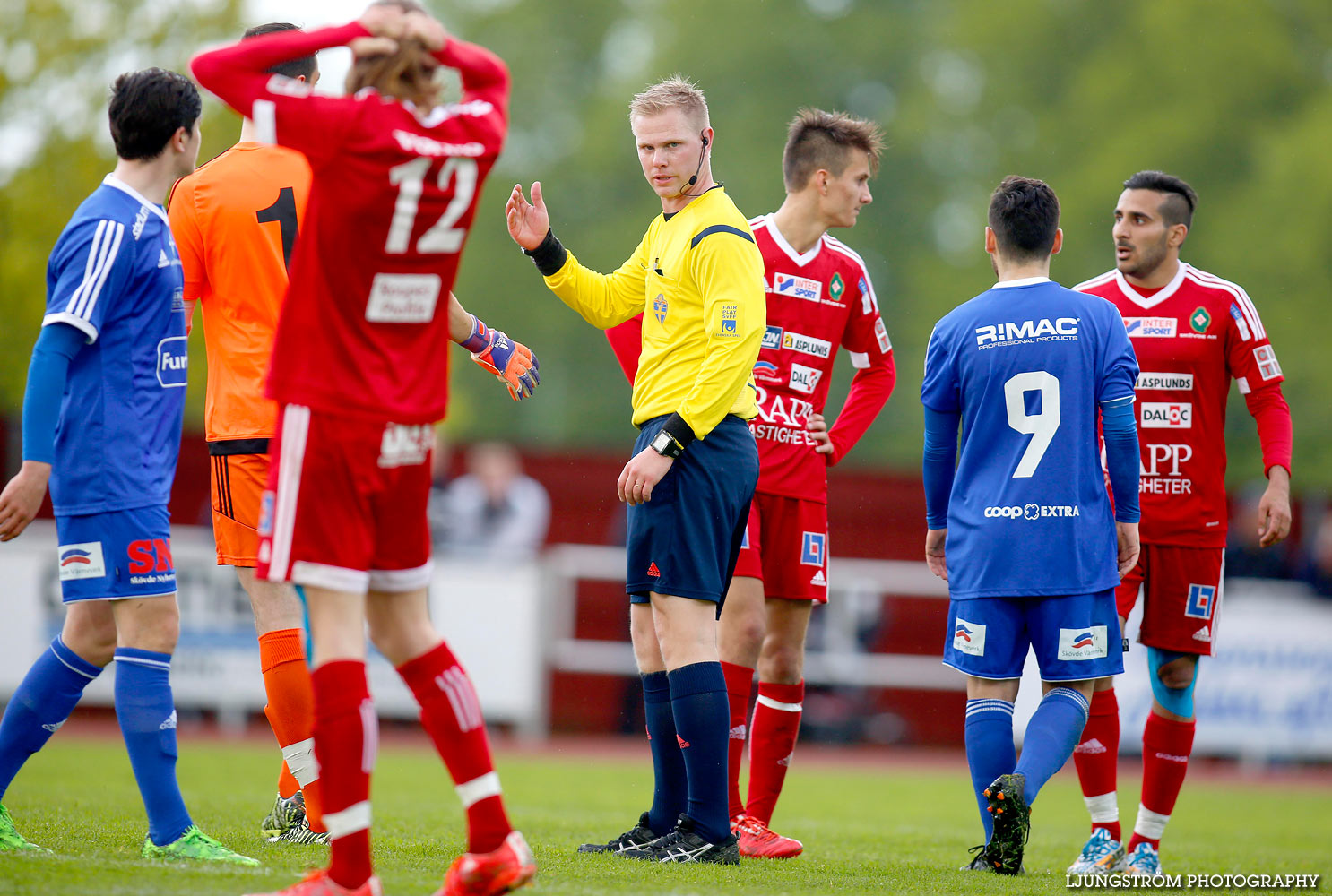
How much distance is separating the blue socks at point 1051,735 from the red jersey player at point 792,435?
3.95 ft

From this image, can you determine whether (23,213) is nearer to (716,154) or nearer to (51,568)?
(51,568)

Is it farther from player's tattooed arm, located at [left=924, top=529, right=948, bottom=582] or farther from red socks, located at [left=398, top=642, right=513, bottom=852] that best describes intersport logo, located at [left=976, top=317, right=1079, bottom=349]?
red socks, located at [left=398, top=642, right=513, bottom=852]

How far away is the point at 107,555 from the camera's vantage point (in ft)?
14.5

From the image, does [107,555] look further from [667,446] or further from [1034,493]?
[1034,493]

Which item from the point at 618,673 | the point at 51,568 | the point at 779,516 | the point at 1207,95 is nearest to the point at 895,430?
the point at 1207,95

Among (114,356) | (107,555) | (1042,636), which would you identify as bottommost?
(1042,636)

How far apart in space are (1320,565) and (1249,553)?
66cm

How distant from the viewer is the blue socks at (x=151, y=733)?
4441 mm

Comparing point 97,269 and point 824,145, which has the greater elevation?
point 824,145

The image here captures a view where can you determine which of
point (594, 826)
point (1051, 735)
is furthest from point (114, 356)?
point (1051, 735)

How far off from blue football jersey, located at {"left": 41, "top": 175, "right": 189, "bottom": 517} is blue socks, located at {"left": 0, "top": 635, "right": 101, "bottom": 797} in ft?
1.93

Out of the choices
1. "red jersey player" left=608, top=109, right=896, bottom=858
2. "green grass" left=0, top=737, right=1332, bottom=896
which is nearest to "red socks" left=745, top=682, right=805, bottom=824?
"red jersey player" left=608, top=109, right=896, bottom=858

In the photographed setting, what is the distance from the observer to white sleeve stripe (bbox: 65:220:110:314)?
4.36m

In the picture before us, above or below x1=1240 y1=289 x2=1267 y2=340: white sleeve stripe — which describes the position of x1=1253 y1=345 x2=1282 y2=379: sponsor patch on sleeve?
below
